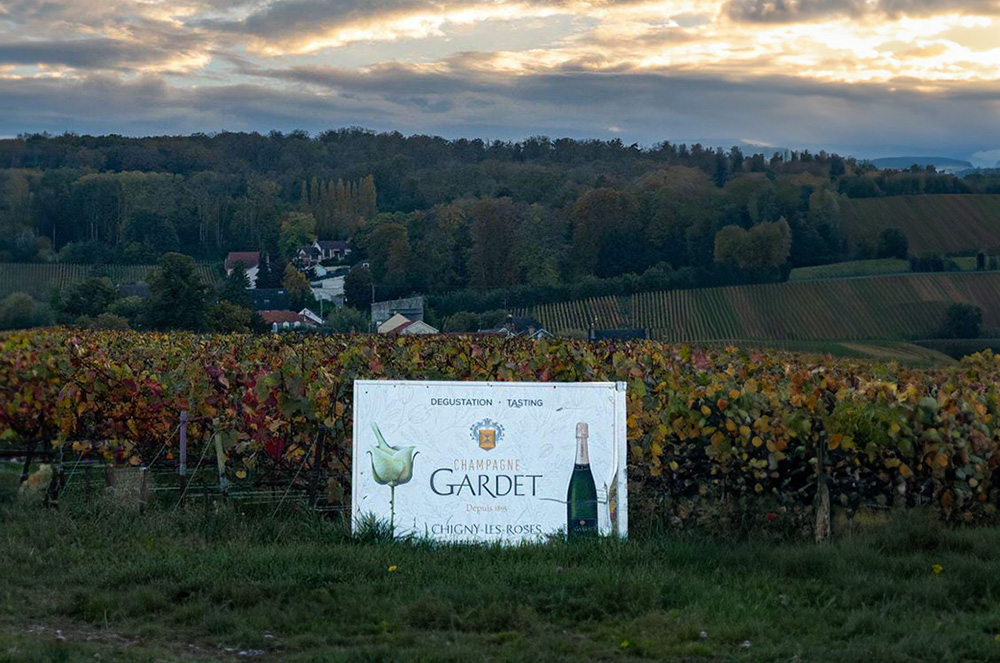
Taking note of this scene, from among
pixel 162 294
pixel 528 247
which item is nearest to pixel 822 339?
pixel 528 247

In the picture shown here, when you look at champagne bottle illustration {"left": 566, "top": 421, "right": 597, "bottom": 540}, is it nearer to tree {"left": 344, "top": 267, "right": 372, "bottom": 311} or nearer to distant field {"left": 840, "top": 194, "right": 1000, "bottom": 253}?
tree {"left": 344, "top": 267, "right": 372, "bottom": 311}

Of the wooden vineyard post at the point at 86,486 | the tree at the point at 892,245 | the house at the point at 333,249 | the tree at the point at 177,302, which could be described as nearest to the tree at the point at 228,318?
the tree at the point at 177,302

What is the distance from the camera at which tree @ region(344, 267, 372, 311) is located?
311ft

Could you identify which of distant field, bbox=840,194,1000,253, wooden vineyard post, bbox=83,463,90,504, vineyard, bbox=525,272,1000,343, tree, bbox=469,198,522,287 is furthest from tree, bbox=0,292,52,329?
wooden vineyard post, bbox=83,463,90,504

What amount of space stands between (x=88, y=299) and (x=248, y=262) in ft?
121

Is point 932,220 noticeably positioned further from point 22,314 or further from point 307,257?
point 22,314

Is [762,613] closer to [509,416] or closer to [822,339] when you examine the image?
[509,416]

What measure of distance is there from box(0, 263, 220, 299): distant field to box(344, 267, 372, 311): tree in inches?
435

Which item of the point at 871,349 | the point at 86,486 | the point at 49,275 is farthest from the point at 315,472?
the point at 49,275

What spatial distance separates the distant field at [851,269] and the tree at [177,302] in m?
44.4

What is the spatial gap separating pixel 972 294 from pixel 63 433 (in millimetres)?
80136

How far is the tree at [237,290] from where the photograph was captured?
7662cm

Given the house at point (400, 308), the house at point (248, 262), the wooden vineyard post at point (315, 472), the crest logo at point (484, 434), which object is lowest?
the house at point (400, 308)

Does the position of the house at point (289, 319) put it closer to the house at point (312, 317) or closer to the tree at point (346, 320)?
the house at point (312, 317)
